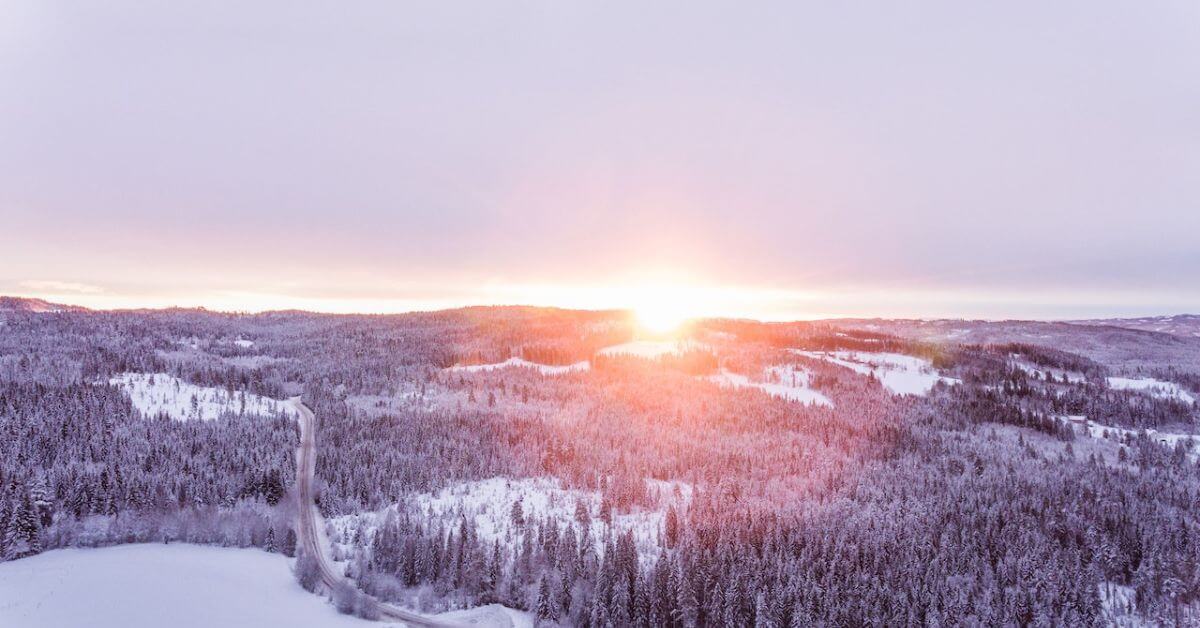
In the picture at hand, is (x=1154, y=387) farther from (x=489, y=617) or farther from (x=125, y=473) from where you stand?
(x=125, y=473)

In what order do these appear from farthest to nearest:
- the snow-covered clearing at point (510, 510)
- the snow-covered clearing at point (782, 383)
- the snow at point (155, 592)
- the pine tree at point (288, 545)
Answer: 1. the snow-covered clearing at point (782, 383)
2. the snow-covered clearing at point (510, 510)
3. the pine tree at point (288, 545)
4. the snow at point (155, 592)

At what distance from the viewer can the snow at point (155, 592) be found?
4641 centimetres

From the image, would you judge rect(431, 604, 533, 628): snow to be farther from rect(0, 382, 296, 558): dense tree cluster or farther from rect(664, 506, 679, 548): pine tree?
rect(0, 382, 296, 558): dense tree cluster

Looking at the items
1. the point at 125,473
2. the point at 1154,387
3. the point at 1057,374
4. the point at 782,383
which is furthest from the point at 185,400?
the point at 1154,387

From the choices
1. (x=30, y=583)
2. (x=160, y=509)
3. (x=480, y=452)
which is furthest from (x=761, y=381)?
(x=30, y=583)

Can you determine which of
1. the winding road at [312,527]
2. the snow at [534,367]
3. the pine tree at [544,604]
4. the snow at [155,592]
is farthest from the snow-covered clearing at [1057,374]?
the snow at [155,592]

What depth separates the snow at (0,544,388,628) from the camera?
46.4 metres

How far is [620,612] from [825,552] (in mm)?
26381

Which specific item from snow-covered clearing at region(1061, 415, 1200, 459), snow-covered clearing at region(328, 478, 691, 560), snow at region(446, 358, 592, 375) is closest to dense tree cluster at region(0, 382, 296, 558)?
snow-covered clearing at region(328, 478, 691, 560)

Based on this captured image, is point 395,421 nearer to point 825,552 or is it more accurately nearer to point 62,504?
point 62,504

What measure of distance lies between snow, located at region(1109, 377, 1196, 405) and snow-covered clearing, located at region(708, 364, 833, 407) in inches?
3826

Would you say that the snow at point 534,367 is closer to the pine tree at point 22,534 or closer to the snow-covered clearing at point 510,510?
the snow-covered clearing at point 510,510

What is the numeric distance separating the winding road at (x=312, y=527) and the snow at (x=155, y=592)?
13.2ft

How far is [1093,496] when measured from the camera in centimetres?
8912
